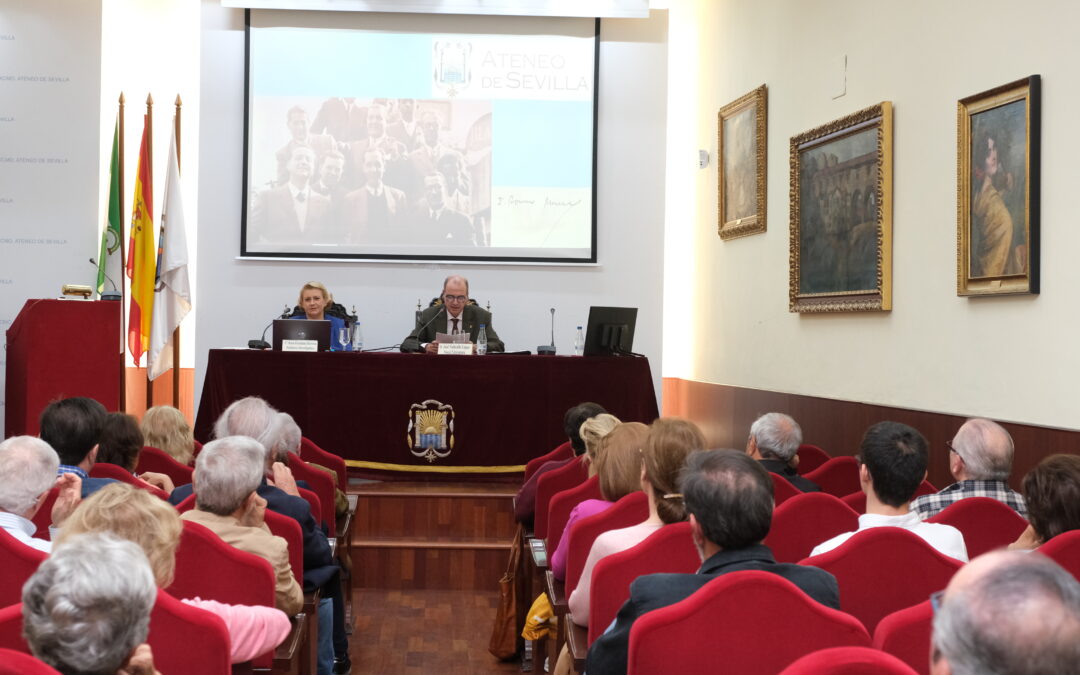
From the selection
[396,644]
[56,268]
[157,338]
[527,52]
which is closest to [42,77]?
[56,268]

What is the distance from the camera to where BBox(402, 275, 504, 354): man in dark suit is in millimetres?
7930

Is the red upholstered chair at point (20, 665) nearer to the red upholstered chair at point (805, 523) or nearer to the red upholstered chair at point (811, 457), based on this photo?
the red upholstered chair at point (805, 523)

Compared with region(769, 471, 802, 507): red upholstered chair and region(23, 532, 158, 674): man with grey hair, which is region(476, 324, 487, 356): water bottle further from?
region(23, 532, 158, 674): man with grey hair

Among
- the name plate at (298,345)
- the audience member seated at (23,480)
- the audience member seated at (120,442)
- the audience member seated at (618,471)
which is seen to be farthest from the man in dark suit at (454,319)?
the audience member seated at (23,480)

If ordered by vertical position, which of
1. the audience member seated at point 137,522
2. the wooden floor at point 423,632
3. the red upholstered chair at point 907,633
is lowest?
the wooden floor at point 423,632

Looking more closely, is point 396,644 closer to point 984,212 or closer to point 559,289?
point 984,212

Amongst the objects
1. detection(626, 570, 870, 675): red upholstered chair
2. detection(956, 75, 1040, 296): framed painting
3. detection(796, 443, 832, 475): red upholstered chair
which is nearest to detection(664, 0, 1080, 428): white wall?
detection(956, 75, 1040, 296): framed painting

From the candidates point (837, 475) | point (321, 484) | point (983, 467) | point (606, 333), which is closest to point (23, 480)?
point (321, 484)

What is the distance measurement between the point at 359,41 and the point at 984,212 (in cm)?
589

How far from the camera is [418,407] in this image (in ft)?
22.8

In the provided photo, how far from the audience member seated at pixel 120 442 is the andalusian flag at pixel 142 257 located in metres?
4.38

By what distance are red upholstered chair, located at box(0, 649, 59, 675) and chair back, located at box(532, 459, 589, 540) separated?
300 cm

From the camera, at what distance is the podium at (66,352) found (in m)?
6.66

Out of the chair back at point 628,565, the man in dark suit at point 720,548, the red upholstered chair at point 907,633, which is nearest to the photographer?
the red upholstered chair at point 907,633
